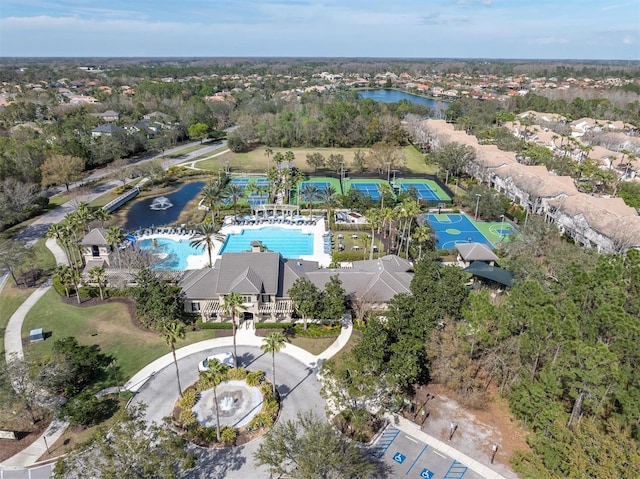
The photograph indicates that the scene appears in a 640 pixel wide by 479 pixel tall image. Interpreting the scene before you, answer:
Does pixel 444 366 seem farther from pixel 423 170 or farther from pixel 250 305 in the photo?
pixel 423 170

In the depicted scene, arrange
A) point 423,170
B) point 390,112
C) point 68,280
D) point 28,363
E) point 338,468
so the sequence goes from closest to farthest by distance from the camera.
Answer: point 338,468 → point 28,363 → point 68,280 → point 423,170 → point 390,112

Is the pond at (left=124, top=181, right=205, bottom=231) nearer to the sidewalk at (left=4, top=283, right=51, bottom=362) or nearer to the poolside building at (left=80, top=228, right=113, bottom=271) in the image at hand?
the poolside building at (left=80, top=228, right=113, bottom=271)

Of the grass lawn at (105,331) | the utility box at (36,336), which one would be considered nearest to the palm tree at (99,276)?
the grass lawn at (105,331)

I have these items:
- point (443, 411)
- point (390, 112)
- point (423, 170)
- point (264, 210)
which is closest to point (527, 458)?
point (443, 411)

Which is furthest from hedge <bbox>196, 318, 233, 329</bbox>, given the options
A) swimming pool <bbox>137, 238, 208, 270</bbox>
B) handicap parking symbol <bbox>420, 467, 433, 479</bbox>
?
handicap parking symbol <bbox>420, 467, 433, 479</bbox>

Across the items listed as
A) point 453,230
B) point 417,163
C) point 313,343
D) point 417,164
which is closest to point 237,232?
point 313,343

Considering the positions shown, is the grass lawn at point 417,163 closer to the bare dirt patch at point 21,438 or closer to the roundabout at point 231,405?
the roundabout at point 231,405
